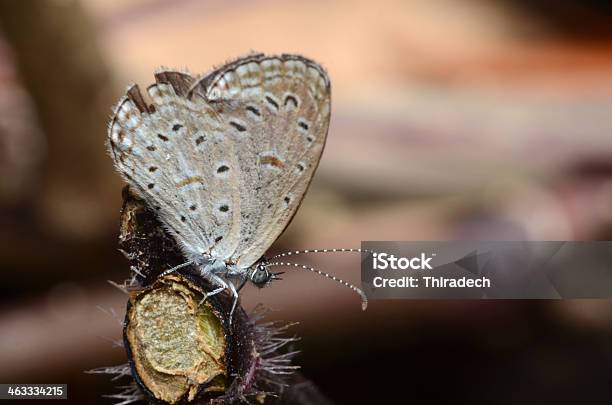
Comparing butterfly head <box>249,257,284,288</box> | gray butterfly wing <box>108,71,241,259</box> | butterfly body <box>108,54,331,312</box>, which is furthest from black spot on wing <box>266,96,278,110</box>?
butterfly head <box>249,257,284,288</box>

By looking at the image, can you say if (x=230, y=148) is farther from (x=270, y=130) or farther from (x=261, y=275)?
(x=261, y=275)

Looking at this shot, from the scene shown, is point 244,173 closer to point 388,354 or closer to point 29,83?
point 388,354

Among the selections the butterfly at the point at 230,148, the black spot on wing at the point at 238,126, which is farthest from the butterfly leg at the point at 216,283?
the black spot on wing at the point at 238,126

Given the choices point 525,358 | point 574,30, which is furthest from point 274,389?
point 574,30

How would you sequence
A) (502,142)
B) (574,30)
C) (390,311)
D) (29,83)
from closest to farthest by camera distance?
(390,311) < (29,83) < (502,142) < (574,30)

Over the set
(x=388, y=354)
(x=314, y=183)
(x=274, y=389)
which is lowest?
(x=274, y=389)

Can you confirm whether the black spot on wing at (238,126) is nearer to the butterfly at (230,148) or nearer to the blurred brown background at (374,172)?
the butterfly at (230,148)
